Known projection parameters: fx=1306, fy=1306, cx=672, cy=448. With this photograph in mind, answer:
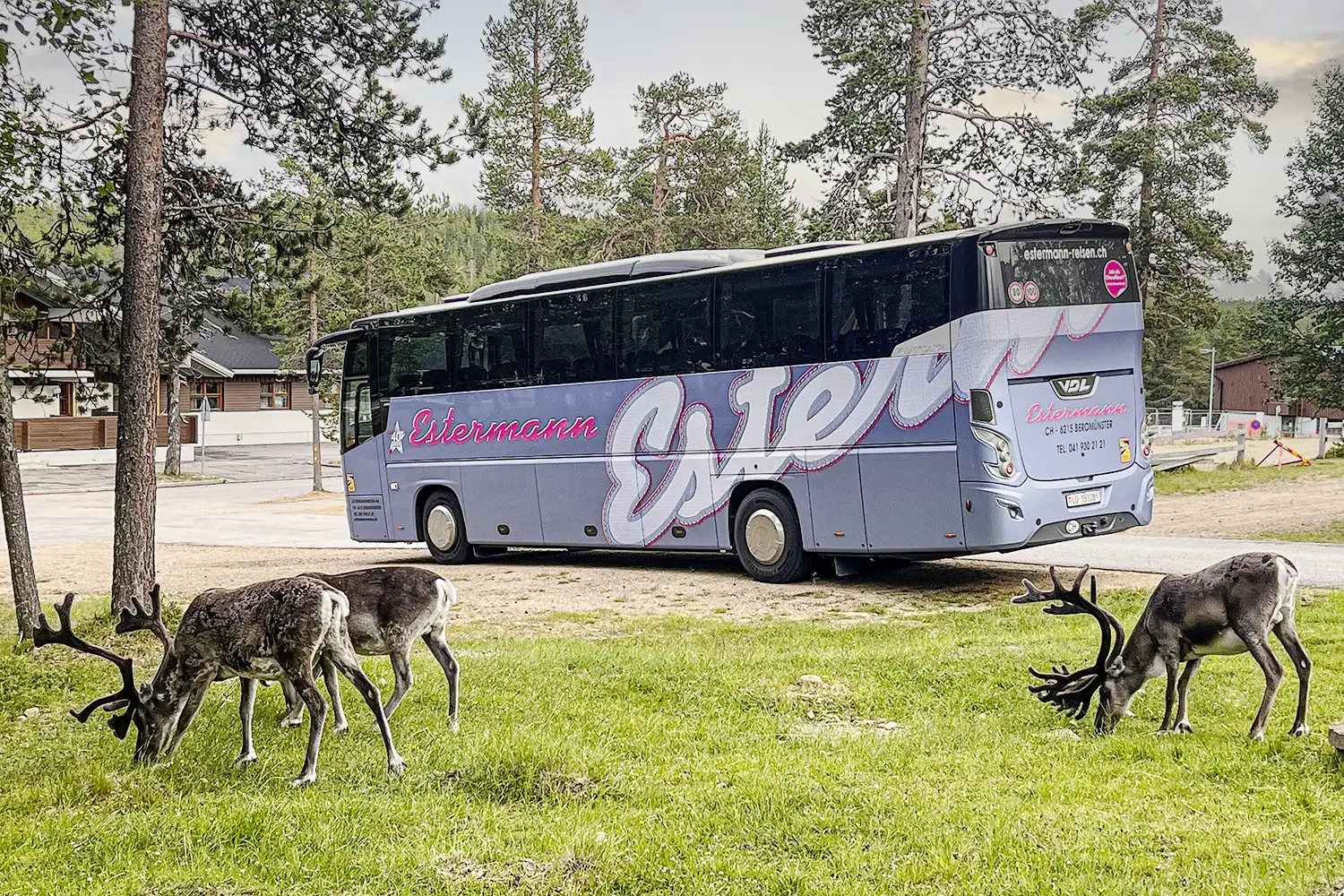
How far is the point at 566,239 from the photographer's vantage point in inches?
1734

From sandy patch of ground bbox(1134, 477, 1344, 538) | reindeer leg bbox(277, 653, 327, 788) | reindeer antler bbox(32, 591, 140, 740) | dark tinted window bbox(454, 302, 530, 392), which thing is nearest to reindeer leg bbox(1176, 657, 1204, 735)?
reindeer leg bbox(277, 653, 327, 788)

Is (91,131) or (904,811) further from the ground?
(91,131)

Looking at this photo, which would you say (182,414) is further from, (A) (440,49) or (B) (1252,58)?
(A) (440,49)

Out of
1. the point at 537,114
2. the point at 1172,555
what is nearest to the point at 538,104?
the point at 537,114

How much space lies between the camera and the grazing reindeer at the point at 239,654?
685 cm

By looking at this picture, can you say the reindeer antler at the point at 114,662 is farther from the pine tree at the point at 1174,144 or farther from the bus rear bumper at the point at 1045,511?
the pine tree at the point at 1174,144

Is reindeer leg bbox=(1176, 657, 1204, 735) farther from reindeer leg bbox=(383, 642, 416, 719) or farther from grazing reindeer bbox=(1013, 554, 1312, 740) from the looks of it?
reindeer leg bbox=(383, 642, 416, 719)

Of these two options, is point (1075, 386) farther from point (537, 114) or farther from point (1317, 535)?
point (537, 114)

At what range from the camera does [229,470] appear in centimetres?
5416

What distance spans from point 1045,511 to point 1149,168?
26.3 m

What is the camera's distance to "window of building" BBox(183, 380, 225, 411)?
6856 centimetres

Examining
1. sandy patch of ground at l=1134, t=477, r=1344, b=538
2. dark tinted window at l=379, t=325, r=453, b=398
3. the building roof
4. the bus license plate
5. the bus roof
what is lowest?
sandy patch of ground at l=1134, t=477, r=1344, b=538

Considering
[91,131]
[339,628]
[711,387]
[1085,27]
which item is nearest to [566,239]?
[1085,27]

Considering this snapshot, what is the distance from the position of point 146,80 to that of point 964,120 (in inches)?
713
